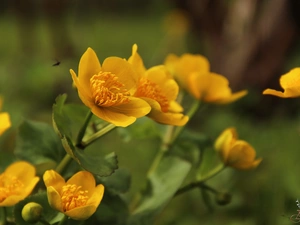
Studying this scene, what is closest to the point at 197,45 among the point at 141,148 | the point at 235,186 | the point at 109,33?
the point at 141,148

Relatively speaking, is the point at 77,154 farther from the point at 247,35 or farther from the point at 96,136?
the point at 247,35

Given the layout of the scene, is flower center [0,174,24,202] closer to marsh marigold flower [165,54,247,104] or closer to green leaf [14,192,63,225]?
green leaf [14,192,63,225]

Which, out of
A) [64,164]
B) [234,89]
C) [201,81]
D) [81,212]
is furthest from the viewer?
[234,89]

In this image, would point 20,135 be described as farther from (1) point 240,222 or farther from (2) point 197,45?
(2) point 197,45

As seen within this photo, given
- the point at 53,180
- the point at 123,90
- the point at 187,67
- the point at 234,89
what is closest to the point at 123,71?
the point at 123,90

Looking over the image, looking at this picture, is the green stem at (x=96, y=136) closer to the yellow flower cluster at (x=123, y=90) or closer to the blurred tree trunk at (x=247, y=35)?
the yellow flower cluster at (x=123, y=90)

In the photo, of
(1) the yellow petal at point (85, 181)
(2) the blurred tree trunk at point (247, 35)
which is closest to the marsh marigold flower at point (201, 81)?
(1) the yellow petal at point (85, 181)
